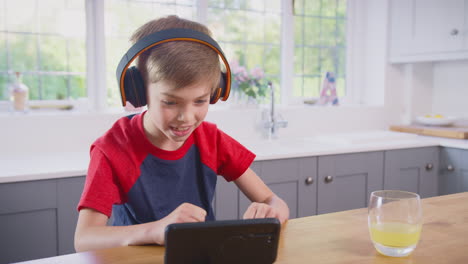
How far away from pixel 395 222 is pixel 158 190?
653mm

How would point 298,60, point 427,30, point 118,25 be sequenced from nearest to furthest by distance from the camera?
1. point 118,25
2. point 427,30
3. point 298,60

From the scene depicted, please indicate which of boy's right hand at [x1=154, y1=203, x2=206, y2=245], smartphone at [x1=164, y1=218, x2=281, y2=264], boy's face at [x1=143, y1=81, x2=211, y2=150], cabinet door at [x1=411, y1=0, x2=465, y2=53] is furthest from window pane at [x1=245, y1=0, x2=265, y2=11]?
smartphone at [x1=164, y1=218, x2=281, y2=264]

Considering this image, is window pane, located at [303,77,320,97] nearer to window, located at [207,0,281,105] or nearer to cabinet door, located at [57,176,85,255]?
window, located at [207,0,281,105]

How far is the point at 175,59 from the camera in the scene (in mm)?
1075

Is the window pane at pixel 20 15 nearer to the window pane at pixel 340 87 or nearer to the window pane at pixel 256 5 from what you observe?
the window pane at pixel 256 5

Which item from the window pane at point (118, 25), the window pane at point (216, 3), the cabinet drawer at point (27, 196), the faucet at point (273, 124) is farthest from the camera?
the window pane at point (216, 3)

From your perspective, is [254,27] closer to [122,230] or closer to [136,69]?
[136,69]

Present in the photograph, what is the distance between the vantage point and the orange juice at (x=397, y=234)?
2.86 ft

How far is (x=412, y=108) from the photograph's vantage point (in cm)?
361

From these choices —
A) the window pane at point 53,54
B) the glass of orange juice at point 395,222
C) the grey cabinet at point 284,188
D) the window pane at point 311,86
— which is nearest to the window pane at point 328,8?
the window pane at point 311,86

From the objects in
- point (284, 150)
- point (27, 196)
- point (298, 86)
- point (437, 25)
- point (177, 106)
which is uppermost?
point (437, 25)

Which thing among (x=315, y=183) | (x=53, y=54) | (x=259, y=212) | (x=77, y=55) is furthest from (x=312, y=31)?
(x=259, y=212)

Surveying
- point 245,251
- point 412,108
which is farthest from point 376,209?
point 412,108

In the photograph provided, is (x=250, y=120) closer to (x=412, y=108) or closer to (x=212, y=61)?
(x=412, y=108)
